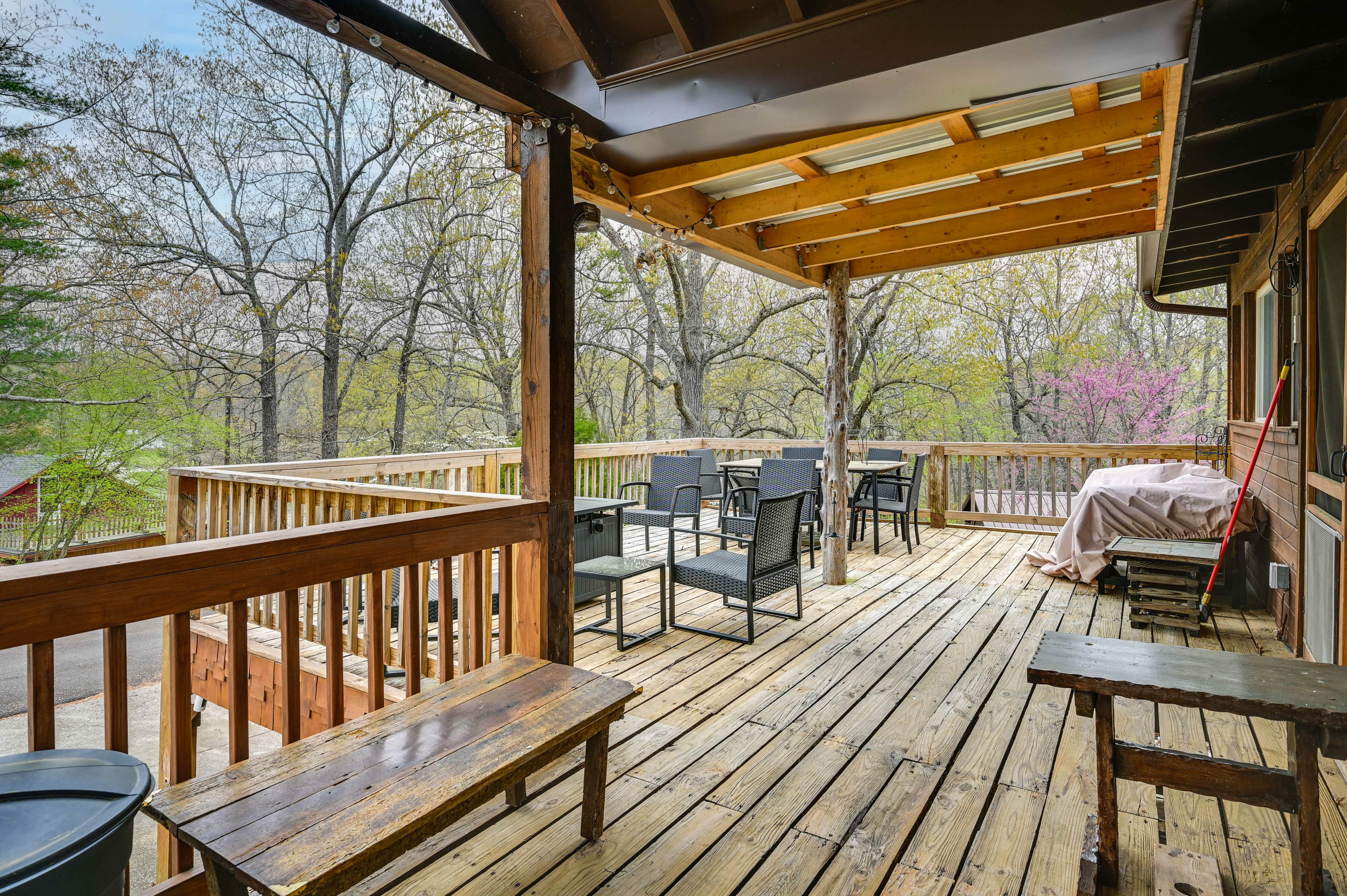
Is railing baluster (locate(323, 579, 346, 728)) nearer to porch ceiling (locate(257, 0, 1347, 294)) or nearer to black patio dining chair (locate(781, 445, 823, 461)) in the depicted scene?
porch ceiling (locate(257, 0, 1347, 294))

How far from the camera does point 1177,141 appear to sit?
7.22 ft

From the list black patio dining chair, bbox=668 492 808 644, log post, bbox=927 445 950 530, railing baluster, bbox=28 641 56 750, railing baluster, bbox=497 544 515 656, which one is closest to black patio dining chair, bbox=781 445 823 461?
log post, bbox=927 445 950 530

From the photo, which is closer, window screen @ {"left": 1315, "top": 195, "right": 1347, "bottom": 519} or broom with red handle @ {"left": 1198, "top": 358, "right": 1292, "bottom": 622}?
window screen @ {"left": 1315, "top": 195, "right": 1347, "bottom": 519}

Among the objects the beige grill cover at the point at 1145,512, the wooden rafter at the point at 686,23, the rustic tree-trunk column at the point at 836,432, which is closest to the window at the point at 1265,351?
the beige grill cover at the point at 1145,512

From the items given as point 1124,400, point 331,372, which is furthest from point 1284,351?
point 331,372

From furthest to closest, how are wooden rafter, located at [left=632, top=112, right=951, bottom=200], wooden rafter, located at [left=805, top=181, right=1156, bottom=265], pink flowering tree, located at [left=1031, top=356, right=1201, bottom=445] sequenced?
pink flowering tree, located at [left=1031, top=356, right=1201, bottom=445]
wooden rafter, located at [left=805, top=181, right=1156, bottom=265]
wooden rafter, located at [left=632, top=112, right=951, bottom=200]

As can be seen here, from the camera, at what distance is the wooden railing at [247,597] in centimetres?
133

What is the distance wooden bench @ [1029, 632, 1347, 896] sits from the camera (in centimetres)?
155

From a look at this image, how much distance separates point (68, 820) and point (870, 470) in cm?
559

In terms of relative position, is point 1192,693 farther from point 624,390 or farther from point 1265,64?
point 624,390

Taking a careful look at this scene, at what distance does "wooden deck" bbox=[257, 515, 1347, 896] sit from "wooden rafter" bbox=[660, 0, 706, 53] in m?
2.51

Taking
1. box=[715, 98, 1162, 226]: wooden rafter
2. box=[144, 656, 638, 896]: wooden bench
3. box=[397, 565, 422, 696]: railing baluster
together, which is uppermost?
box=[715, 98, 1162, 226]: wooden rafter

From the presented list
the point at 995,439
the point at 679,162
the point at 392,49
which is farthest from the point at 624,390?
the point at 392,49

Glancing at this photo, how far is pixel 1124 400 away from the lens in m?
10.9
